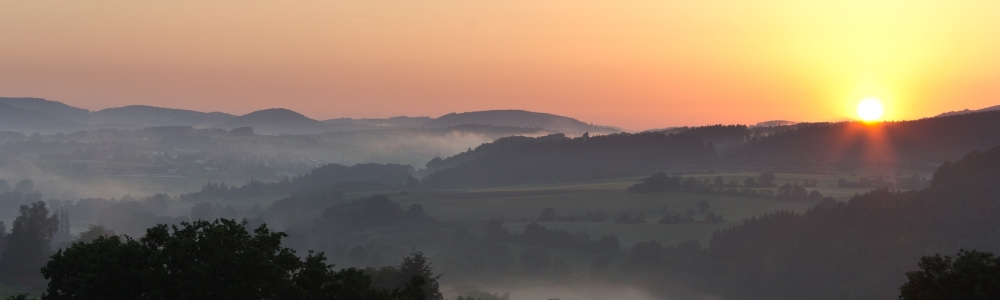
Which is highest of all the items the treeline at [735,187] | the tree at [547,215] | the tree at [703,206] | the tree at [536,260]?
the treeline at [735,187]

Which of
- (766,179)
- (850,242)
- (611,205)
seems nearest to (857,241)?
(850,242)

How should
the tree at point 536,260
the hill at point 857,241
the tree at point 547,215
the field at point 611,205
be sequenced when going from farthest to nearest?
the tree at point 547,215
the field at point 611,205
the tree at point 536,260
the hill at point 857,241

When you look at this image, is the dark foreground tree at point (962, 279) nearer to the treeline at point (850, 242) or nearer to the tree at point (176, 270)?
the tree at point (176, 270)

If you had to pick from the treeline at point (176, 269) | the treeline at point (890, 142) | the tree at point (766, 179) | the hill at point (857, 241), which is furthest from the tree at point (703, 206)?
the treeline at point (176, 269)

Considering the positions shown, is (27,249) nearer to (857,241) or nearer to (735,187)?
(857,241)

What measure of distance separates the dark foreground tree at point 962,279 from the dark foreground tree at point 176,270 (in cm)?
1910

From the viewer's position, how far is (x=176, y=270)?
2984 centimetres

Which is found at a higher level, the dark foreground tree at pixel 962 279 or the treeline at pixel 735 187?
the dark foreground tree at pixel 962 279

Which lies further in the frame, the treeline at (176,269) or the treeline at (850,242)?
the treeline at (850,242)

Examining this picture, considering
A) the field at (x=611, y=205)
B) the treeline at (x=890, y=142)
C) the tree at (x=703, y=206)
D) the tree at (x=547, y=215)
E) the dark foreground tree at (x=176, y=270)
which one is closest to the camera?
the dark foreground tree at (x=176, y=270)

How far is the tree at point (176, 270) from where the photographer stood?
28875mm

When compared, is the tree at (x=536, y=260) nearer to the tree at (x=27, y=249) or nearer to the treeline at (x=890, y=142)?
the tree at (x=27, y=249)

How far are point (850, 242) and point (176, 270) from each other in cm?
8491

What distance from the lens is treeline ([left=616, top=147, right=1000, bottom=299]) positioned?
94.1m
